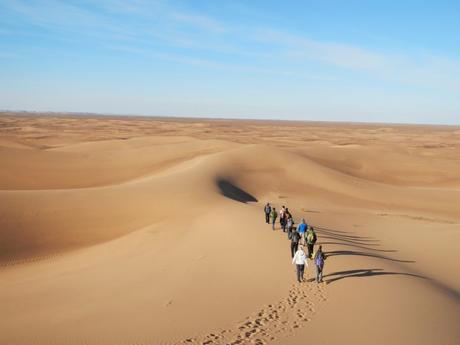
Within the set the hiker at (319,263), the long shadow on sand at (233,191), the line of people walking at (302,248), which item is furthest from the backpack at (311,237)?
the long shadow on sand at (233,191)

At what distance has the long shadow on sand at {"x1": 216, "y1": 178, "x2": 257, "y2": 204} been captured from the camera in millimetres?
27714

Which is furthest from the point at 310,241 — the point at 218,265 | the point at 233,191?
the point at 233,191

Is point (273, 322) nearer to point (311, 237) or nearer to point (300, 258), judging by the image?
point (300, 258)

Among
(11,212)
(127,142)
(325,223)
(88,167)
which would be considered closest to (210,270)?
(325,223)

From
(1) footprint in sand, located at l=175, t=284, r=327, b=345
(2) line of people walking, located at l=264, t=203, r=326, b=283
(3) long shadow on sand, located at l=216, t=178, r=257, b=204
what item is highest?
(2) line of people walking, located at l=264, t=203, r=326, b=283

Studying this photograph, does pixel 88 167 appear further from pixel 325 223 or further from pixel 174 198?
pixel 325 223

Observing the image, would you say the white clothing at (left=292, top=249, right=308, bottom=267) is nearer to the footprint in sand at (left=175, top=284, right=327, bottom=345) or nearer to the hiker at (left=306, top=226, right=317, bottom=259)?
the footprint in sand at (left=175, top=284, right=327, bottom=345)

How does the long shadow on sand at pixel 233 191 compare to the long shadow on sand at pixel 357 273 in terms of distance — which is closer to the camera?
the long shadow on sand at pixel 357 273

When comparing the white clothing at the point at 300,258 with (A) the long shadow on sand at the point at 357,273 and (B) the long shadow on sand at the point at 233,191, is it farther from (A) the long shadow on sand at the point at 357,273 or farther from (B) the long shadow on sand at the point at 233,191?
(B) the long shadow on sand at the point at 233,191

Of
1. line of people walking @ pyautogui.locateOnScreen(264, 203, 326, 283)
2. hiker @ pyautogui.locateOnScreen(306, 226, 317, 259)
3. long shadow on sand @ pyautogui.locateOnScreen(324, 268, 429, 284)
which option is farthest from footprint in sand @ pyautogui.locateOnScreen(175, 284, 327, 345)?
hiker @ pyautogui.locateOnScreen(306, 226, 317, 259)

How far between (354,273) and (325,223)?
29.1ft

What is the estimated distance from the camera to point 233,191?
1142 inches

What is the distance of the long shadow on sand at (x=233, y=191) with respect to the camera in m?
27.7

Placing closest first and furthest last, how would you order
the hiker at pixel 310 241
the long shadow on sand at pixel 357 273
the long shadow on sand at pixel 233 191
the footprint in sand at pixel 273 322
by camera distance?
the footprint in sand at pixel 273 322 < the long shadow on sand at pixel 357 273 < the hiker at pixel 310 241 < the long shadow on sand at pixel 233 191
